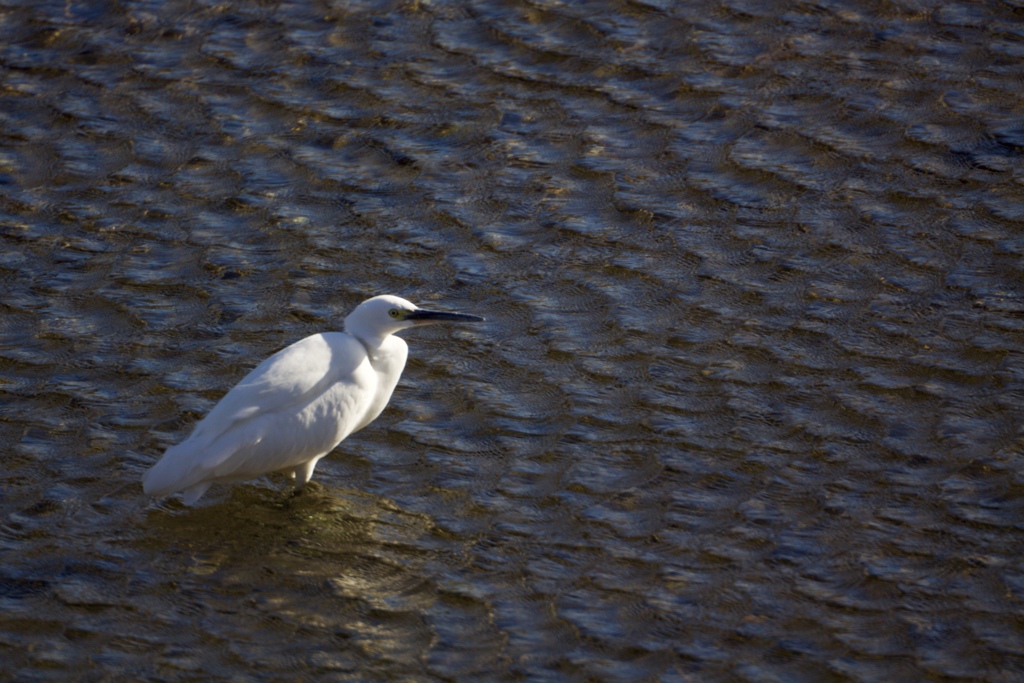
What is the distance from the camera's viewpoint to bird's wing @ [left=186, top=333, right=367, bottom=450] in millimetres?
4508

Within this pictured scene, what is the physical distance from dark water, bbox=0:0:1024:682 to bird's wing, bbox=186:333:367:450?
Answer: 0.37m

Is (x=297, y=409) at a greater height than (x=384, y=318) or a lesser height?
lesser

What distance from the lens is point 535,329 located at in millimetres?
5543

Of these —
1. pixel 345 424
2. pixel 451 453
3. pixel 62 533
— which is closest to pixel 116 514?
pixel 62 533

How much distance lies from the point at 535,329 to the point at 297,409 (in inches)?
51.6

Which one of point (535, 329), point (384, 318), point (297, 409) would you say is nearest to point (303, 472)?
point (297, 409)

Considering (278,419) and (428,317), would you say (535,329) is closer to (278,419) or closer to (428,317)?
(428,317)

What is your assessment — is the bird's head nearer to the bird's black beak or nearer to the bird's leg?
the bird's black beak

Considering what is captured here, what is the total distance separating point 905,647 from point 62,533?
269 centimetres

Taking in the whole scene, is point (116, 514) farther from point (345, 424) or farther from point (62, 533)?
point (345, 424)

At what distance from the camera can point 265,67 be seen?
7336 mm

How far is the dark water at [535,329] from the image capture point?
406 centimetres

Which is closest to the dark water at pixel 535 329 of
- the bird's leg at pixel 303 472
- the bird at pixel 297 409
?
the bird's leg at pixel 303 472

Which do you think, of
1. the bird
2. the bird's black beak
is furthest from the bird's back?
the bird's black beak
